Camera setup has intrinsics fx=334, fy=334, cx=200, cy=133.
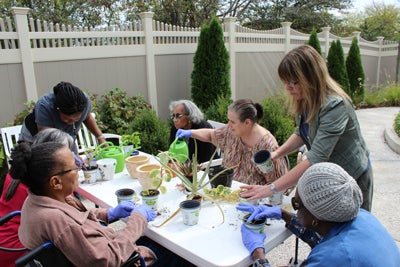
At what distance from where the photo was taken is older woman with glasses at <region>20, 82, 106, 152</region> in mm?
2582

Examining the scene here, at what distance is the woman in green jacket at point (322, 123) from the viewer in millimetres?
1763

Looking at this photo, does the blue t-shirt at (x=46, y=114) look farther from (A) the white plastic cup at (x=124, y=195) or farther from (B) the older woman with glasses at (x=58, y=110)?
(A) the white plastic cup at (x=124, y=195)

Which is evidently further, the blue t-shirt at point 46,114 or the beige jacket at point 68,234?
the blue t-shirt at point 46,114

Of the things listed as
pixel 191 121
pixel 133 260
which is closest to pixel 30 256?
pixel 133 260

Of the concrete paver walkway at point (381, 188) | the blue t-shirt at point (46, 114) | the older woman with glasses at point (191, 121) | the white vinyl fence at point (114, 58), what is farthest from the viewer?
the white vinyl fence at point (114, 58)

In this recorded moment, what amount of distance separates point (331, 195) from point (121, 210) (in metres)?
1.10

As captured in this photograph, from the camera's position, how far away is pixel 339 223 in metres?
1.23

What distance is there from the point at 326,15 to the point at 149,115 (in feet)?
49.2

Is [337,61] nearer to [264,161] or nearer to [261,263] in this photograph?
[264,161]

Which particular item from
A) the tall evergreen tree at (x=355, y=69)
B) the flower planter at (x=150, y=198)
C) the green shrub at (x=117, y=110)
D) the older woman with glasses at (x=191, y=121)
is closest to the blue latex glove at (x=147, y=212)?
the flower planter at (x=150, y=198)

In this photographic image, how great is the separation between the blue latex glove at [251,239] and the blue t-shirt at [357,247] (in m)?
0.28

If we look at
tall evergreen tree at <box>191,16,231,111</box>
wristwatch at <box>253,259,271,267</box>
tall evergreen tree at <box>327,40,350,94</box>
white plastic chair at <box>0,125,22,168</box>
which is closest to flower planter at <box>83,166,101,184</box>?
wristwatch at <box>253,259,271,267</box>

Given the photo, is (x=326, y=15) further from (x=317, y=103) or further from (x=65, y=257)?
(x=65, y=257)

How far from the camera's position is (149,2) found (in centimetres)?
1161
